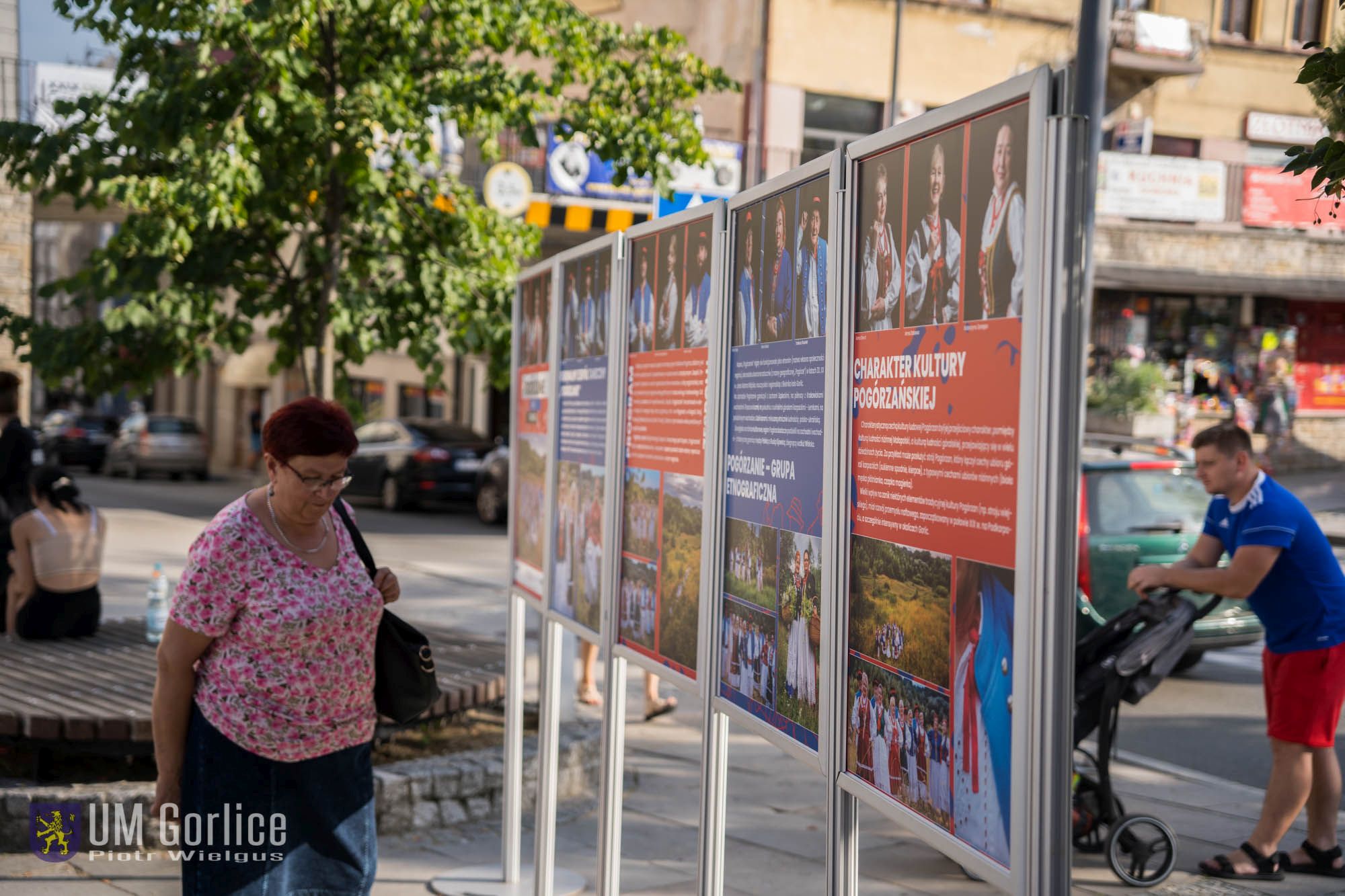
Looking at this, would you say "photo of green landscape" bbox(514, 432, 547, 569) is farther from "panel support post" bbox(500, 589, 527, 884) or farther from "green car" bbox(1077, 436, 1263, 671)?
"green car" bbox(1077, 436, 1263, 671)

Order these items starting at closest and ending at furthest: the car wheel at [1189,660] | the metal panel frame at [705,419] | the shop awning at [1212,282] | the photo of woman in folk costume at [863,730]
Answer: the photo of woman in folk costume at [863,730] → the metal panel frame at [705,419] → the car wheel at [1189,660] → the shop awning at [1212,282]

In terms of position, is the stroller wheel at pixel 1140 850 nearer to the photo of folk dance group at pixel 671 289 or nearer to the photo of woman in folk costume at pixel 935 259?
the photo of folk dance group at pixel 671 289

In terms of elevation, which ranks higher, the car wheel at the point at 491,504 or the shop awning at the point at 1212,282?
the shop awning at the point at 1212,282

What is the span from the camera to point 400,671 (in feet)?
12.5

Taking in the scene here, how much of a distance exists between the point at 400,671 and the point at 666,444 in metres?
0.99

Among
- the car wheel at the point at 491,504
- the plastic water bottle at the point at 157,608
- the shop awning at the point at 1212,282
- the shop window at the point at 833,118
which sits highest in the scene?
the shop window at the point at 833,118

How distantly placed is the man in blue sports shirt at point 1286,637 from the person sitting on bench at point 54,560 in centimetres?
514

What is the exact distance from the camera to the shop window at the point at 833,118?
26.5m

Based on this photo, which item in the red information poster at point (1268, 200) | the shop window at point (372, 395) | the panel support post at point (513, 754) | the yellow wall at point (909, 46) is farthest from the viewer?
the shop window at point (372, 395)

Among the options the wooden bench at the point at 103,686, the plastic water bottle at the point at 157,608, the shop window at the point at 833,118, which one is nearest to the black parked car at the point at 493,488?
the shop window at the point at 833,118

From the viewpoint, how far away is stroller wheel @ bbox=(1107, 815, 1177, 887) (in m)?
5.60

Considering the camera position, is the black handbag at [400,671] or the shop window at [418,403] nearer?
the black handbag at [400,671]

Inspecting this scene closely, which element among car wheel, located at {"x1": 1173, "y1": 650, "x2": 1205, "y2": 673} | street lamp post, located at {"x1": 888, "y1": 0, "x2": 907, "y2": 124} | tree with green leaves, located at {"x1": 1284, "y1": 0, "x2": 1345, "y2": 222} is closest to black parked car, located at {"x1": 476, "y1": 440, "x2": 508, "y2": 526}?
street lamp post, located at {"x1": 888, "y1": 0, "x2": 907, "y2": 124}

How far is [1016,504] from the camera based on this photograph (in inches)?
93.7
